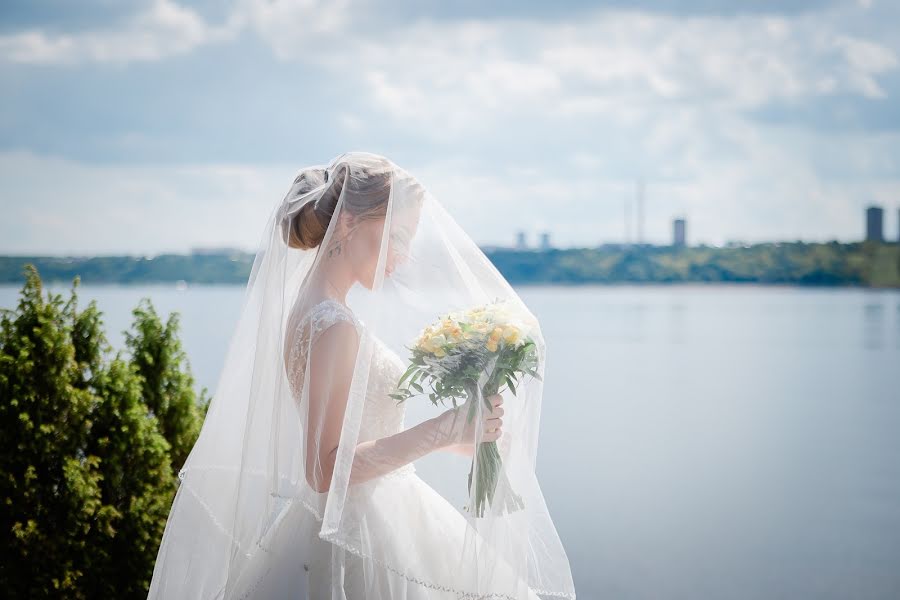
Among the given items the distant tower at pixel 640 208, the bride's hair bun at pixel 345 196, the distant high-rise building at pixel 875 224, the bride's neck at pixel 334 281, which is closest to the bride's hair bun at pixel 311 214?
the bride's hair bun at pixel 345 196

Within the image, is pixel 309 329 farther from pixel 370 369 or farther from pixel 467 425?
pixel 467 425

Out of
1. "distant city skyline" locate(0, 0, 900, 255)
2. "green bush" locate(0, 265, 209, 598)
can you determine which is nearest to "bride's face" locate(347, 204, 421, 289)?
"green bush" locate(0, 265, 209, 598)

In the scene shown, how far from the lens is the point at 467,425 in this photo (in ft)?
6.61

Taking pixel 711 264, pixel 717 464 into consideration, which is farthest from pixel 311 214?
pixel 711 264

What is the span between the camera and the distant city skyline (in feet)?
72.1

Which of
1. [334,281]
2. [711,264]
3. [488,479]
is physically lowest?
[488,479]

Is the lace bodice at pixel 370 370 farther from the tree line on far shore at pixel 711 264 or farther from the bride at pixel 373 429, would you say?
the tree line on far shore at pixel 711 264

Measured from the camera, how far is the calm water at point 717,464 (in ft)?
25.5

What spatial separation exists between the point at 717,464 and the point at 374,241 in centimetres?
1130

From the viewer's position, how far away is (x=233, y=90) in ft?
111

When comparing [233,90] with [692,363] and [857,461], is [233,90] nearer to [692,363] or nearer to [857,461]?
[692,363]

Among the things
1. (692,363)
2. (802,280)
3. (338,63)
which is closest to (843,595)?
(692,363)

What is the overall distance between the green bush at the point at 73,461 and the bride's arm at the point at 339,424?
164 centimetres

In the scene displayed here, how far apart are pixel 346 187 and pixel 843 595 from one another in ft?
22.9
